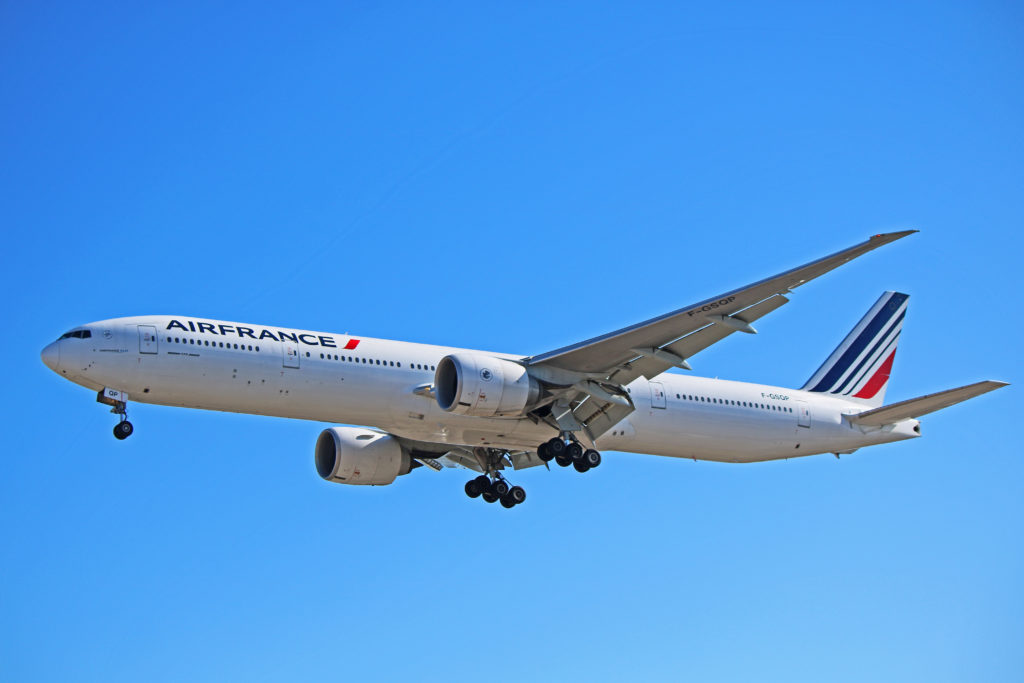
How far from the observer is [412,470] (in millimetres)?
38344

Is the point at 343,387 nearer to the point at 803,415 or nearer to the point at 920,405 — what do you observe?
the point at 803,415

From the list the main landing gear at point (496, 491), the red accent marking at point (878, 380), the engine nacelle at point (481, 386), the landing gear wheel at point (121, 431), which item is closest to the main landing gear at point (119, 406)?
the landing gear wheel at point (121, 431)

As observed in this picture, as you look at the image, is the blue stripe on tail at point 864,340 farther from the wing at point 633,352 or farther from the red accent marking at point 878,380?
the wing at point 633,352

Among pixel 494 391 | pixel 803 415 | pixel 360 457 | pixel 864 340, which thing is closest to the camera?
pixel 494 391

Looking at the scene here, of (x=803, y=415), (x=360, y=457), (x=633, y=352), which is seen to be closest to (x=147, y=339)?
(x=360, y=457)

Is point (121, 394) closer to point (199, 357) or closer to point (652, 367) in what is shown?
point (199, 357)

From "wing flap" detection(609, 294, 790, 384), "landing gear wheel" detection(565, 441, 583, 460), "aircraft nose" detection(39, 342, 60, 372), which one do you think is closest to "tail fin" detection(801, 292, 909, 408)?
"wing flap" detection(609, 294, 790, 384)

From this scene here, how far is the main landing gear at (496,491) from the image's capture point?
1446 inches

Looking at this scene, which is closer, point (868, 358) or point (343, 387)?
point (343, 387)

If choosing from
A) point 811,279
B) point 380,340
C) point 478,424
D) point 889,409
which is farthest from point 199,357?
point 889,409

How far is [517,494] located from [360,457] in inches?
203

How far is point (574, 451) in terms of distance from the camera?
1272 inches

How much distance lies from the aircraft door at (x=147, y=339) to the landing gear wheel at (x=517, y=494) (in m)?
12.6

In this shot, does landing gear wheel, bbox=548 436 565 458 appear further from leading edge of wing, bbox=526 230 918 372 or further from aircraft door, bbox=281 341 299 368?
aircraft door, bbox=281 341 299 368
